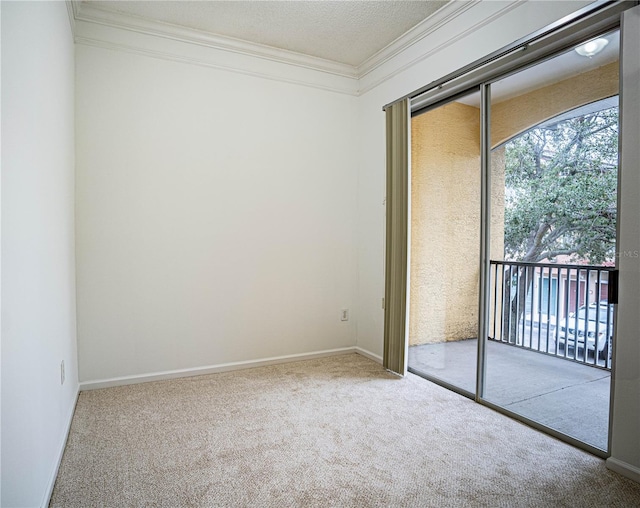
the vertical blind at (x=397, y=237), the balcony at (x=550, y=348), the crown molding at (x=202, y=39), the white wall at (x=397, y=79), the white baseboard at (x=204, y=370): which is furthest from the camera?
the vertical blind at (x=397, y=237)

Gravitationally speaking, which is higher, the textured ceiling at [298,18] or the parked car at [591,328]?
the textured ceiling at [298,18]

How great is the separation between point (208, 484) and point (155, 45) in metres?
3.07

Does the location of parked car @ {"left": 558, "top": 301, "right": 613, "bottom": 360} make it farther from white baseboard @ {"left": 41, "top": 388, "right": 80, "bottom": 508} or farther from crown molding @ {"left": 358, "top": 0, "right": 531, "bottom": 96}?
white baseboard @ {"left": 41, "top": 388, "right": 80, "bottom": 508}

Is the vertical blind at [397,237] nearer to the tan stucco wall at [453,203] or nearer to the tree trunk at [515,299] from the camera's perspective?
the tan stucco wall at [453,203]

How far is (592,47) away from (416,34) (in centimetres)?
143

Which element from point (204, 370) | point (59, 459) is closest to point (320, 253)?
point (204, 370)

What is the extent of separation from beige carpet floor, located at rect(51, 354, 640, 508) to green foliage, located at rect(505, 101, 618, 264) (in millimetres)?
1093

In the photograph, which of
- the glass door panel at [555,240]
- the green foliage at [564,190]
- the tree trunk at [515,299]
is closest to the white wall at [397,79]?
the glass door panel at [555,240]

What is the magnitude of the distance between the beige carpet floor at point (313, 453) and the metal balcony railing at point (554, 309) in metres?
0.52

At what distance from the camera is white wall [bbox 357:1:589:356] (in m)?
2.54

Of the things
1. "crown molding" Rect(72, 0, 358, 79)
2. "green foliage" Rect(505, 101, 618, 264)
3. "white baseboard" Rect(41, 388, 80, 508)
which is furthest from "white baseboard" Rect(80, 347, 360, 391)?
"crown molding" Rect(72, 0, 358, 79)

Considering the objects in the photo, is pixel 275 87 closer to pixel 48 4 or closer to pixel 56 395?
pixel 48 4

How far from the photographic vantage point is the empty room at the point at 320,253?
1896 millimetres

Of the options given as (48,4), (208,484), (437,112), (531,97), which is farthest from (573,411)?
(48,4)
